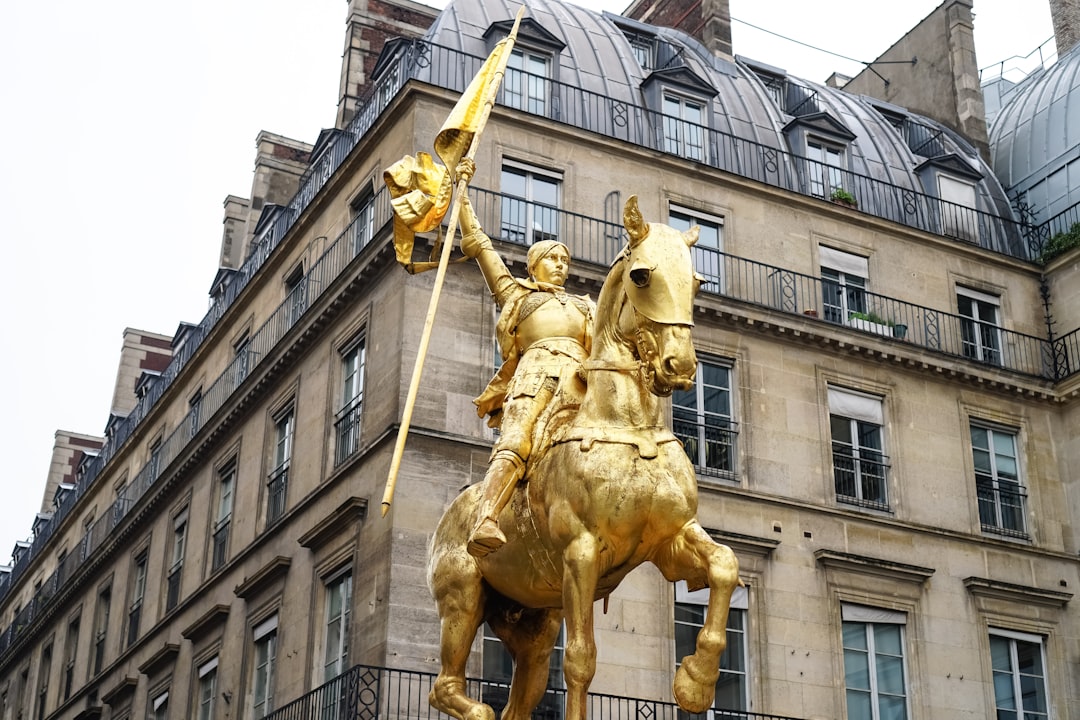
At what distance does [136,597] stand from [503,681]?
1527 cm

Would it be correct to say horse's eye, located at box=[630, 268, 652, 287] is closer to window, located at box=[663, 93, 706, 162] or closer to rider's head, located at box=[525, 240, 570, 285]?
rider's head, located at box=[525, 240, 570, 285]

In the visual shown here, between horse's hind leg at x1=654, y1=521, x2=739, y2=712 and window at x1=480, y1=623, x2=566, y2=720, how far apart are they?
13.5 m

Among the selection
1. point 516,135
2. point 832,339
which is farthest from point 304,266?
point 832,339

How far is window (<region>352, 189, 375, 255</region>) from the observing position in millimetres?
26344

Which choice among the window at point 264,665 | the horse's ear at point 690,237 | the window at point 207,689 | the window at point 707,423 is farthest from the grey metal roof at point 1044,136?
the horse's ear at point 690,237

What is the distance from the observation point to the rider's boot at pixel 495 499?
8477 mm

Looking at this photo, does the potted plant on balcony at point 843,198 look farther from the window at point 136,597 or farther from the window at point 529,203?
the window at point 136,597

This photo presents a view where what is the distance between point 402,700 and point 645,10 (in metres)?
20.1

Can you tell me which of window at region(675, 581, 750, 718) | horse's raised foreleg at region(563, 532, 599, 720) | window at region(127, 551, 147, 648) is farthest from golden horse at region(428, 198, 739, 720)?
window at region(127, 551, 147, 648)

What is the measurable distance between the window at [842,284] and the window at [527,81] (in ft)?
18.9

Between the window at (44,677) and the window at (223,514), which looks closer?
the window at (223,514)

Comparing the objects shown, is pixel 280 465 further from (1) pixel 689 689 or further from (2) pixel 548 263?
(1) pixel 689 689

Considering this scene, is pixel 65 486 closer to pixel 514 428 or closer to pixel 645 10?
pixel 645 10

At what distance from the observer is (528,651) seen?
9.38 meters
